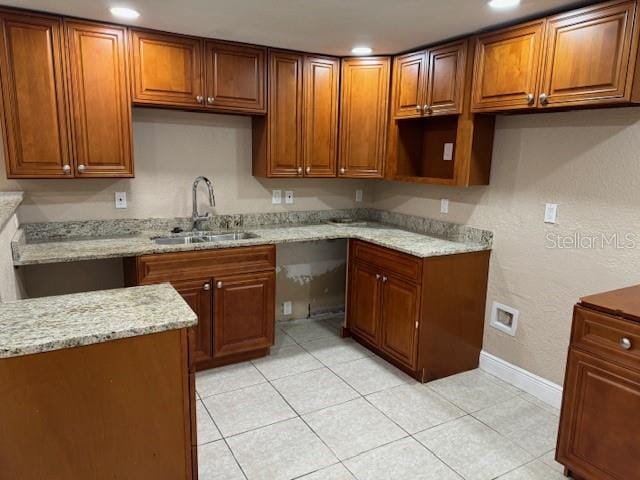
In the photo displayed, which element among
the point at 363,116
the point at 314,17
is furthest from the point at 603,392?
the point at 363,116

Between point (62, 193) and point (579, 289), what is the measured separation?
10.7ft

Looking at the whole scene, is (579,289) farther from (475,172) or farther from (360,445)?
Answer: (360,445)

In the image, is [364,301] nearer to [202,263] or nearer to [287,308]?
[287,308]

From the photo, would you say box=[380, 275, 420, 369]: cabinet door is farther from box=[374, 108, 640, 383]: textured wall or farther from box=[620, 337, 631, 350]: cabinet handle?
box=[620, 337, 631, 350]: cabinet handle

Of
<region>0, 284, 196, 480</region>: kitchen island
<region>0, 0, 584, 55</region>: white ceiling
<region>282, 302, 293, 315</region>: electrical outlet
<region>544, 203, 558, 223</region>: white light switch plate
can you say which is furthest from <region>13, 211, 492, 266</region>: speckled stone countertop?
<region>0, 0, 584, 55</region>: white ceiling

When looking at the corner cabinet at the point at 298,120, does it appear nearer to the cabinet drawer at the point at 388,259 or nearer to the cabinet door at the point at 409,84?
the cabinet door at the point at 409,84

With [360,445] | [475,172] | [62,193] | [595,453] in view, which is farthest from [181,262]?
[595,453]

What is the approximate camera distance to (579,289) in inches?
99.7

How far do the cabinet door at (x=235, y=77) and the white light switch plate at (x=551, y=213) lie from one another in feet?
6.58

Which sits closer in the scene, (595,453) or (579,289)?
(595,453)

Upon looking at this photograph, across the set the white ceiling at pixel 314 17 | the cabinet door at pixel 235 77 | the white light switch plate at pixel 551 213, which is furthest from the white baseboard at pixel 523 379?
the cabinet door at pixel 235 77

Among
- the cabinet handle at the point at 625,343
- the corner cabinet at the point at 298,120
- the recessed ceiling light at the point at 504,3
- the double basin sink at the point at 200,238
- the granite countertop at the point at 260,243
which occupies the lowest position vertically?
the cabinet handle at the point at 625,343

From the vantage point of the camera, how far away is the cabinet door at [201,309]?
283 cm

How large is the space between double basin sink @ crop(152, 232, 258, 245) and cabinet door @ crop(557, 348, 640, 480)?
2.18m
